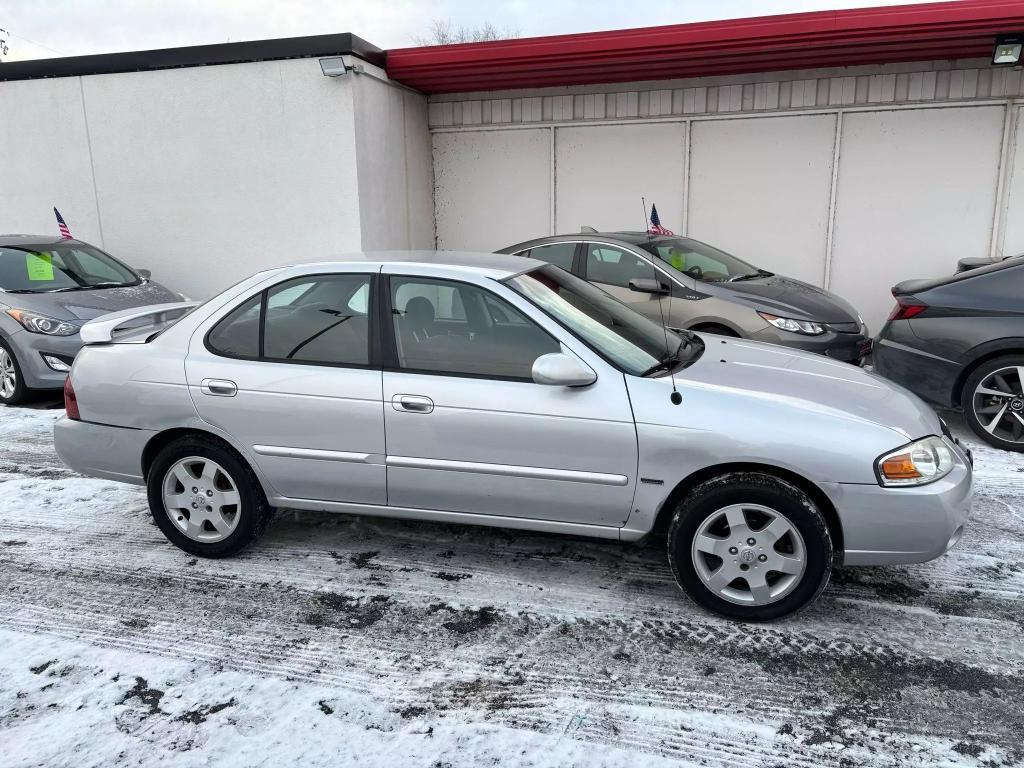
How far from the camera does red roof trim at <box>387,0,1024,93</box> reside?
318 inches

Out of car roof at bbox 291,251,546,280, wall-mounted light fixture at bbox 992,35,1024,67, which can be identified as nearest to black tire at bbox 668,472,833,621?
car roof at bbox 291,251,546,280

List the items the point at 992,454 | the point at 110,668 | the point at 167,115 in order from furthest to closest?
1. the point at 167,115
2. the point at 992,454
3. the point at 110,668

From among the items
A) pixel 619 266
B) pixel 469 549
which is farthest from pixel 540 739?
pixel 619 266

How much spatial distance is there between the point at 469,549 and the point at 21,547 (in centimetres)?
249

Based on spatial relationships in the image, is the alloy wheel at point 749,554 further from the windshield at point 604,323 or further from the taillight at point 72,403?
the taillight at point 72,403

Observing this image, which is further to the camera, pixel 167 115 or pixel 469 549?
pixel 167 115

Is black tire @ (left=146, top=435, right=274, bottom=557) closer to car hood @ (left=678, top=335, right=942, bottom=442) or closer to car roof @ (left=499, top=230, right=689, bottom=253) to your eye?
car hood @ (left=678, top=335, right=942, bottom=442)

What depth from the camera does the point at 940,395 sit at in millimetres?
5883

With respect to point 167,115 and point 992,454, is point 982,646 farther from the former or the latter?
point 167,115

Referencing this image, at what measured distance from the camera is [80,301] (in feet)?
24.5

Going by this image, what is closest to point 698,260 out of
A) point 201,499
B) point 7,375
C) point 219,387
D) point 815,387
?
point 815,387

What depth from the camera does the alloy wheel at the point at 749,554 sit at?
3.28m

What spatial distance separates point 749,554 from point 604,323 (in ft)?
4.29

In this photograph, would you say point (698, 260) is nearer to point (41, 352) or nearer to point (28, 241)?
point (41, 352)
